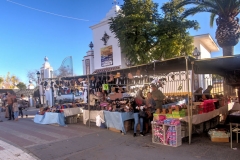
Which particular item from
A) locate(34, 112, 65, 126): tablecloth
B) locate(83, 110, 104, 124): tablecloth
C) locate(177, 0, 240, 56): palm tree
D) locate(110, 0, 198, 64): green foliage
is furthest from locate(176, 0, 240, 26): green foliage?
locate(34, 112, 65, 126): tablecloth

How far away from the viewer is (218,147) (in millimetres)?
5695

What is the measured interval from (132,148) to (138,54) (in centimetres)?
946

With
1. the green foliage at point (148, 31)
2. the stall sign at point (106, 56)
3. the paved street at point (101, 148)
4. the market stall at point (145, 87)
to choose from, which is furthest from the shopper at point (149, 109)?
the stall sign at point (106, 56)

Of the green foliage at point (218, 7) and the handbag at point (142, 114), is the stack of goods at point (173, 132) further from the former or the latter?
the green foliage at point (218, 7)

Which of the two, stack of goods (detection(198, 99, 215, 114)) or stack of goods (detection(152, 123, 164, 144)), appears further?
stack of goods (detection(198, 99, 215, 114))

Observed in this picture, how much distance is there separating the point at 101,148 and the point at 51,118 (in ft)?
16.6

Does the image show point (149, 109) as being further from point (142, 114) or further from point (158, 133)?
point (158, 133)

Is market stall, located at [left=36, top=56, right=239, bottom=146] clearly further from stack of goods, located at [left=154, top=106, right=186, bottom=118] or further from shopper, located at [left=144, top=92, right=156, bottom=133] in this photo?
shopper, located at [left=144, top=92, right=156, bottom=133]

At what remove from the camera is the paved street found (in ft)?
17.3

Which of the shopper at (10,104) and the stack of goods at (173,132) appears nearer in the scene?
the stack of goods at (173,132)

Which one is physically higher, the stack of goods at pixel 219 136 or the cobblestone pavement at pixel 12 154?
the stack of goods at pixel 219 136

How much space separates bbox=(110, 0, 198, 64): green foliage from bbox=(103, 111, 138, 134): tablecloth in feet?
22.8

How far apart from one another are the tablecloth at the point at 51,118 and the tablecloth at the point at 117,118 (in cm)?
260

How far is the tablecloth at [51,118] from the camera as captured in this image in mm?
9828
